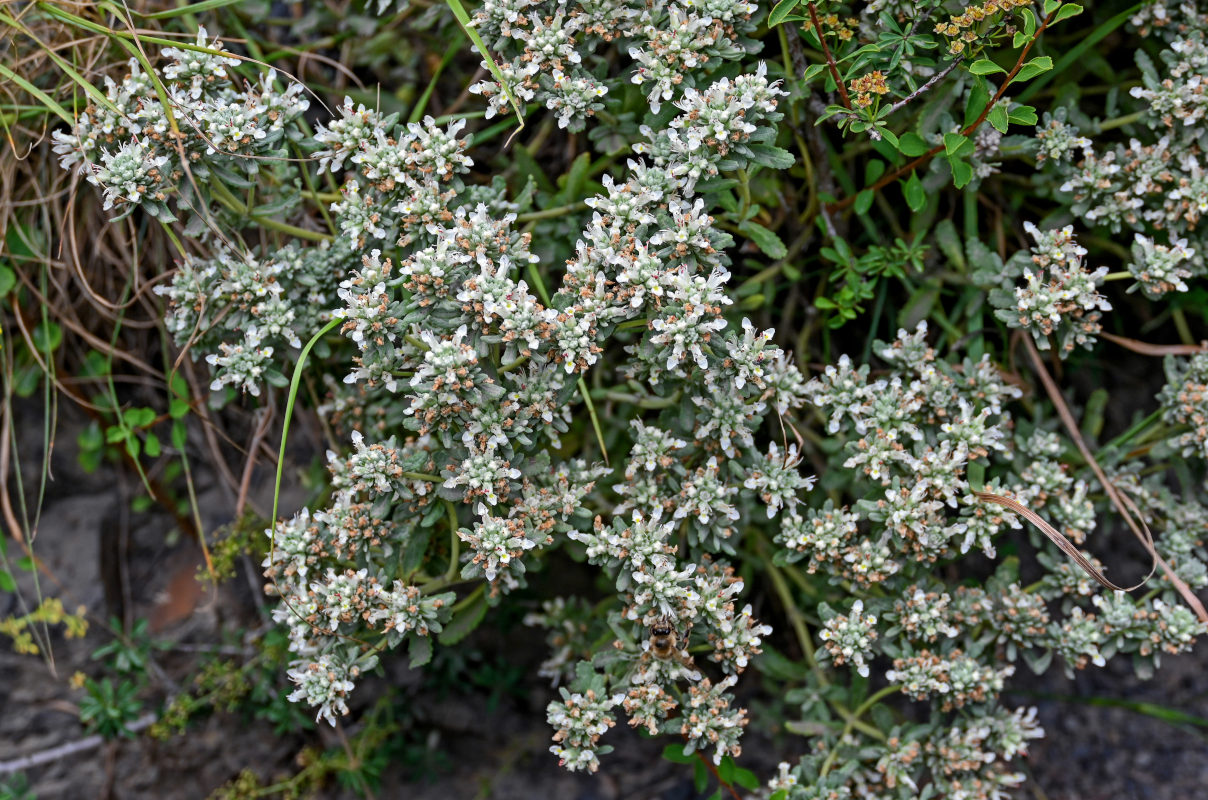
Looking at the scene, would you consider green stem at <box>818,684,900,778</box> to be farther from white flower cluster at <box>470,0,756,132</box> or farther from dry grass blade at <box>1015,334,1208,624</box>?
white flower cluster at <box>470,0,756,132</box>

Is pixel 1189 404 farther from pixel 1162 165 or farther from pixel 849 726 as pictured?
pixel 849 726

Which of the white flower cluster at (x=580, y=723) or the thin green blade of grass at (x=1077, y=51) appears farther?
the thin green blade of grass at (x=1077, y=51)

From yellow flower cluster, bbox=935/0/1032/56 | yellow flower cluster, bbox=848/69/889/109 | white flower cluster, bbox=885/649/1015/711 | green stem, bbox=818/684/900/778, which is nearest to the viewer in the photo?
yellow flower cluster, bbox=935/0/1032/56

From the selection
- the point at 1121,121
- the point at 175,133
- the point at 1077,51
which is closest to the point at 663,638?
the point at 175,133

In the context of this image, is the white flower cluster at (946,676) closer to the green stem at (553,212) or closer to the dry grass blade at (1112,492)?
the dry grass blade at (1112,492)

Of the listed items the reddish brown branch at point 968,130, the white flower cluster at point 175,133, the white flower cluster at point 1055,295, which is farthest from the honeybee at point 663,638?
the white flower cluster at point 175,133

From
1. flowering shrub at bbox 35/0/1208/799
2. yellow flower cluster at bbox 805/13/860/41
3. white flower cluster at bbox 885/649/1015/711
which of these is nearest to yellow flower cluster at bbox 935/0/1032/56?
flowering shrub at bbox 35/0/1208/799

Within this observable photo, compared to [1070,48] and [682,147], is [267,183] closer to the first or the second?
[682,147]
